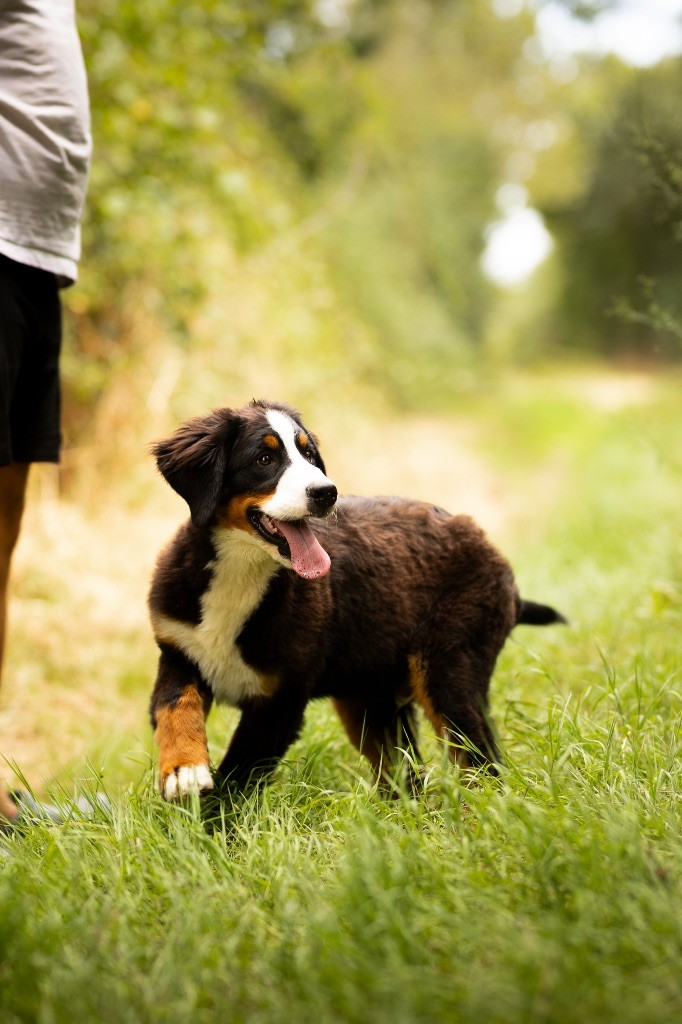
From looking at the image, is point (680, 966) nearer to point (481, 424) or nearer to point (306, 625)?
point (306, 625)

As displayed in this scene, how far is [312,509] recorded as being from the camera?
2789mm

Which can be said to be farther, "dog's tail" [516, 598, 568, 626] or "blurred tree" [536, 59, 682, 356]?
"blurred tree" [536, 59, 682, 356]

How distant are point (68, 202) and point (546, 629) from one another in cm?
316

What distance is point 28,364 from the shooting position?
3.29 m

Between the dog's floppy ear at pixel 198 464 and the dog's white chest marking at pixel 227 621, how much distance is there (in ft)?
0.40

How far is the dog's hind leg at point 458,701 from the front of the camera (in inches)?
118

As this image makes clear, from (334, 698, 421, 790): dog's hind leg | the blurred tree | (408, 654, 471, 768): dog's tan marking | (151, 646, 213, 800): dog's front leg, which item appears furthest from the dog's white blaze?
the blurred tree

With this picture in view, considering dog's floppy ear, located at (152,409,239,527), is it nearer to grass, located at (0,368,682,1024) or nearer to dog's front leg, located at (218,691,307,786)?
dog's front leg, located at (218,691,307,786)

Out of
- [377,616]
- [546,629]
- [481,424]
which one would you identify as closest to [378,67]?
[481,424]

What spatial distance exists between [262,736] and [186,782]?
0.32 m

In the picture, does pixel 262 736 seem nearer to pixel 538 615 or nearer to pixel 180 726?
pixel 180 726

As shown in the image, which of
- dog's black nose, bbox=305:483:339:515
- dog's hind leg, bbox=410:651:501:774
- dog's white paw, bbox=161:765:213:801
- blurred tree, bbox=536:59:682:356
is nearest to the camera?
dog's white paw, bbox=161:765:213:801

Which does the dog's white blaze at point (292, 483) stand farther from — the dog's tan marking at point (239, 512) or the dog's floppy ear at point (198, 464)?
the dog's floppy ear at point (198, 464)

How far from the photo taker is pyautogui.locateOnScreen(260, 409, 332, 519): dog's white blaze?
278 centimetres
